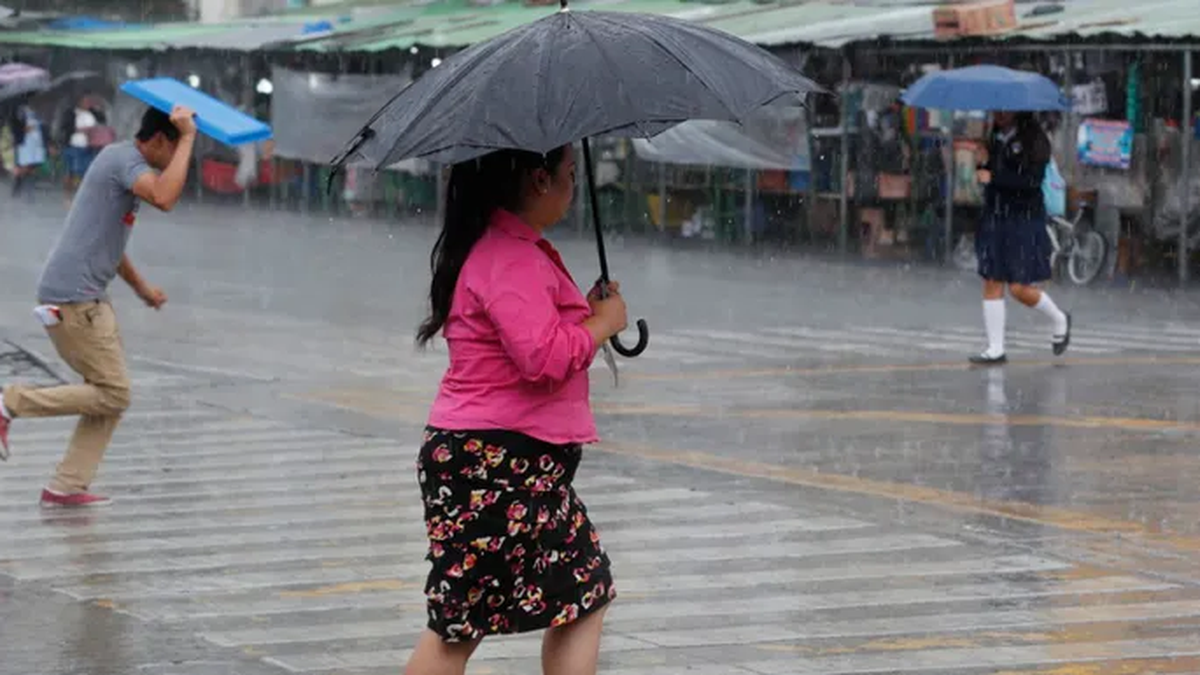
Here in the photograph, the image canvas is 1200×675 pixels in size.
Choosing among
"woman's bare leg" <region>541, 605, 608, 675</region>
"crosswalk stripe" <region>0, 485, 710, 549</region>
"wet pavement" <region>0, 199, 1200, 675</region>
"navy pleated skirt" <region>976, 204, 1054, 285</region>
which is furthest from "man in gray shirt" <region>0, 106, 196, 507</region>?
"navy pleated skirt" <region>976, 204, 1054, 285</region>

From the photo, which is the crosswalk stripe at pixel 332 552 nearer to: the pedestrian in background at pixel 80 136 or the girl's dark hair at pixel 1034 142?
the girl's dark hair at pixel 1034 142

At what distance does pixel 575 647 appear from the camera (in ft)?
18.3

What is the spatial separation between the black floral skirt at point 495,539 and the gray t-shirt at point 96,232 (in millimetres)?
4821

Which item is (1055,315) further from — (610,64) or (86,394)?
(610,64)

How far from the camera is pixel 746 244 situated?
28.4 metres

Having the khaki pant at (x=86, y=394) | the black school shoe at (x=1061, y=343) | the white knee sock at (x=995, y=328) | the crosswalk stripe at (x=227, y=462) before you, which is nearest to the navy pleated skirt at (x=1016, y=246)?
the white knee sock at (x=995, y=328)

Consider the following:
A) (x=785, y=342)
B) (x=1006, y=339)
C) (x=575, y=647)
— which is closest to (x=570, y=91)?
(x=575, y=647)

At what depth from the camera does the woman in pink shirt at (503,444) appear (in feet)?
18.0

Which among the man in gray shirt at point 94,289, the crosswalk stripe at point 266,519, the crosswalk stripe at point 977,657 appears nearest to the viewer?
the crosswalk stripe at point 977,657

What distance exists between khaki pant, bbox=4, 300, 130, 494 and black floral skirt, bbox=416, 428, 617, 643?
4.90 metres

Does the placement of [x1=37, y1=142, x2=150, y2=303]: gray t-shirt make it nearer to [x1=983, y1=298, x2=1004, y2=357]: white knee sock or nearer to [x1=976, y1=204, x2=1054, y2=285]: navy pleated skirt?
[x1=983, y1=298, x2=1004, y2=357]: white knee sock

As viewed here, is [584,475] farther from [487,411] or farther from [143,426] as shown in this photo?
[487,411]

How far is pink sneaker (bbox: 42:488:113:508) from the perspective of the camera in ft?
33.8

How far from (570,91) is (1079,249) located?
59.5ft
